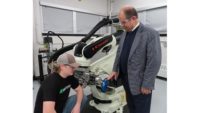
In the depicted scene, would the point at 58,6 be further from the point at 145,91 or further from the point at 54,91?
the point at 145,91

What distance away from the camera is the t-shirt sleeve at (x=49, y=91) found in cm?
149

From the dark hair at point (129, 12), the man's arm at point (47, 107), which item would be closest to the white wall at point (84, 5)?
the dark hair at point (129, 12)

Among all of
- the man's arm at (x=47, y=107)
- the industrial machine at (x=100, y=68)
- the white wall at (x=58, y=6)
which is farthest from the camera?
the white wall at (x=58, y=6)

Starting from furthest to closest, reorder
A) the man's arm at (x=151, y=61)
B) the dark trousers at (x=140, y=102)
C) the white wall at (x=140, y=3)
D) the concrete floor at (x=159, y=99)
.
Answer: the white wall at (x=140, y=3) → the concrete floor at (x=159, y=99) → the dark trousers at (x=140, y=102) → the man's arm at (x=151, y=61)

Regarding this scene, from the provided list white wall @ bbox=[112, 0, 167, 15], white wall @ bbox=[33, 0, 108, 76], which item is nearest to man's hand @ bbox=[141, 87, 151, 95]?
white wall @ bbox=[33, 0, 108, 76]

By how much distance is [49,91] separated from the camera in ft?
4.96

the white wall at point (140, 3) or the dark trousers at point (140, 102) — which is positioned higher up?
the white wall at point (140, 3)

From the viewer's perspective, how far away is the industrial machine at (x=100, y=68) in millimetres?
2281

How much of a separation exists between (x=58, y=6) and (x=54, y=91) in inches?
147

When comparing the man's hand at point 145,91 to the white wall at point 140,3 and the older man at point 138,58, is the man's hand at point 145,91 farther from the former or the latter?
the white wall at point 140,3

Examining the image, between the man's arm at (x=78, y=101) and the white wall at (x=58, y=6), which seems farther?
the white wall at (x=58, y=6)

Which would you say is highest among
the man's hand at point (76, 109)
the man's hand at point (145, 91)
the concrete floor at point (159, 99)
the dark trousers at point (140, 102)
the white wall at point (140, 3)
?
the white wall at point (140, 3)

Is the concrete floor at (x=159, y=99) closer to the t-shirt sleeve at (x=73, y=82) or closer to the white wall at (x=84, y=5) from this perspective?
the t-shirt sleeve at (x=73, y=82)

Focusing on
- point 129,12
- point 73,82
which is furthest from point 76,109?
point 129,12
